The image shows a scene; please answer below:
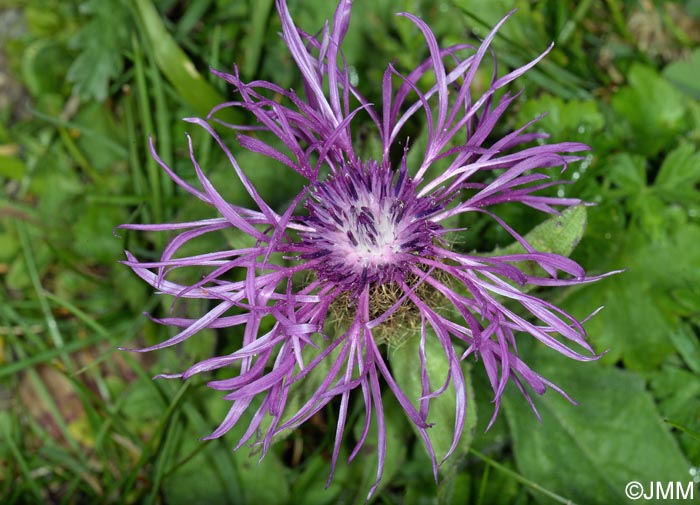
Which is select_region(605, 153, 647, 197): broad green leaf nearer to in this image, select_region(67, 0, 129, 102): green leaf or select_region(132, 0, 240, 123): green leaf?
select_region(132, 0, 240, 123): green leaf

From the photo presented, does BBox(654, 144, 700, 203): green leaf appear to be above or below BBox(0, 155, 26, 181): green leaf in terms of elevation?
below

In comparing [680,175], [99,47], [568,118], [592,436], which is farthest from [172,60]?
[592,436]

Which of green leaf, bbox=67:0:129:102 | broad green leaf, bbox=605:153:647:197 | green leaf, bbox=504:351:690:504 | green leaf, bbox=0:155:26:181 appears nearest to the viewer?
green leaf, bbox=504:351:690:504

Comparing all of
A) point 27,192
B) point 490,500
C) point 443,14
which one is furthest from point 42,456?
point 443,14

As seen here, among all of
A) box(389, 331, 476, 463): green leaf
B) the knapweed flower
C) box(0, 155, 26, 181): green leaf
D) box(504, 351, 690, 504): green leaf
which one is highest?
box(0, 155, 26, 181): green leaf

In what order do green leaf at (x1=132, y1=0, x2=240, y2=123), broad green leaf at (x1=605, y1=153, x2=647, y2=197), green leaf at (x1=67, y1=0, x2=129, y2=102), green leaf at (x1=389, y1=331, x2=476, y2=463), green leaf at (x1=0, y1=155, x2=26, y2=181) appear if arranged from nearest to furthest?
green leaf at (x1=389, y1=331, x2=476, y2=463) → broad green leaf at (x1=605, y1=153, x2=647, y2=197) → green leaf at (x1=132, y1=0, x2=240, y2=123) → green leaf at (x1=67, y1=0, x2=129, y2=102) → green leaf at (x1=0, y1=155, x2=26, y2=181)

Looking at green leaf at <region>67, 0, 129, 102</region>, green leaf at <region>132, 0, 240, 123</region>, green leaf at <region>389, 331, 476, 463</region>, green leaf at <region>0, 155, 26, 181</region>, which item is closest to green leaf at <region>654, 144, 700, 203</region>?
green leaf at <region>389, 331, 476, 463</region>

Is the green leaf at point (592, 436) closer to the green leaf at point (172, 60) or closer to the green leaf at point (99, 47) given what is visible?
the green leaf at point (172, 60)
